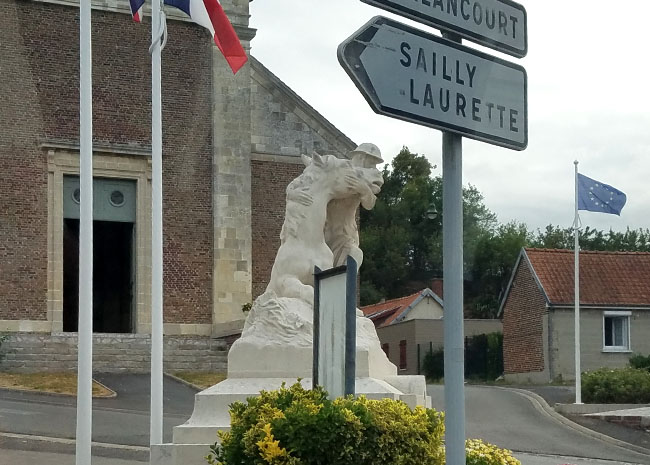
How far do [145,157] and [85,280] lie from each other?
18419 mm

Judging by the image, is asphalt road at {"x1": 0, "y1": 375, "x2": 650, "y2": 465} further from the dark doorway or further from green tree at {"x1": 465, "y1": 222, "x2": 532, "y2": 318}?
green tree at {"x1": 465, "y1": 222, "x2": 532, "y2": 318}

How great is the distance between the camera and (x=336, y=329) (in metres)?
7.43

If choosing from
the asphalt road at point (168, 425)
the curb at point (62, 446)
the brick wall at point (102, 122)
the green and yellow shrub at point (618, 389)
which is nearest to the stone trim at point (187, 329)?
the brick wall at point (102, 122)

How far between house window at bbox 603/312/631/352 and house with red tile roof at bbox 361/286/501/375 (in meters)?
9.52

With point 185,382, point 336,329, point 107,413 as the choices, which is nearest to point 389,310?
point 185,382

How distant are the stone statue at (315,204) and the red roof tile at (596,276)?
27.4m

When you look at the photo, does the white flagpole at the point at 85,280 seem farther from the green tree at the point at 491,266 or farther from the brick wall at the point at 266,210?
the green tree at the point at 491,266

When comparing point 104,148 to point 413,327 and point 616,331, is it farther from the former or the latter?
point 413,327

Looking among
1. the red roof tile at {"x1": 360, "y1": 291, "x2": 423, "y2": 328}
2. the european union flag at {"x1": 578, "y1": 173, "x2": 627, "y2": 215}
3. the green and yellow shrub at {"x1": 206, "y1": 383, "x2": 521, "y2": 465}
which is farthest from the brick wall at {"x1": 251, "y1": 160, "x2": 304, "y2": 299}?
the green and yellow shrub at {"x1": 206, "y1": 383, "x2": 521, "y2": 465}

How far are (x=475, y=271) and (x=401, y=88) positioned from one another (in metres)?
64.5

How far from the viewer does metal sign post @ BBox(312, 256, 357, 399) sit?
279 inches

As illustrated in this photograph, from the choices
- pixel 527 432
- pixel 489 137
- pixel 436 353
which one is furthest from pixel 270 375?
pixel 436 353

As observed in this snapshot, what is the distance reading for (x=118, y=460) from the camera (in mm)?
14695

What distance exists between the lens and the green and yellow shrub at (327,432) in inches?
257
